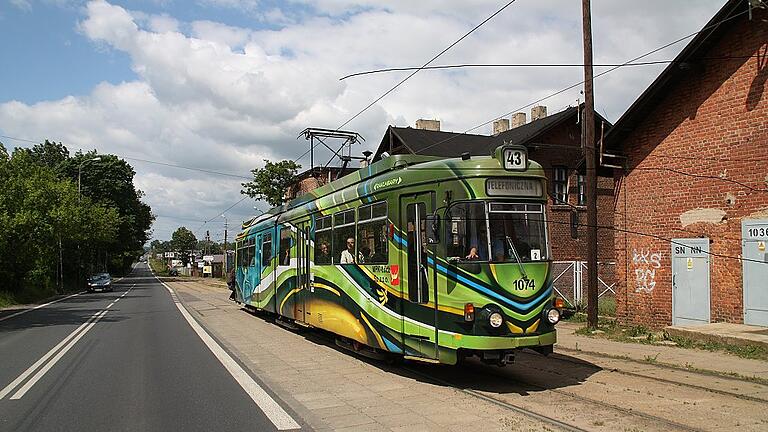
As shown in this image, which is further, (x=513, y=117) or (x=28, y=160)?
(x=513, y=117)

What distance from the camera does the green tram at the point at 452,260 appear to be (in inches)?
356

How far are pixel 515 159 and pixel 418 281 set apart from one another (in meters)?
2.28

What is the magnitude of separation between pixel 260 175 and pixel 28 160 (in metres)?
17.7

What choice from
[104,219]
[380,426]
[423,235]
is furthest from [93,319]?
[104,219]

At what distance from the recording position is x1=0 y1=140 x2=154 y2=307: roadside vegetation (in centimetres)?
3450

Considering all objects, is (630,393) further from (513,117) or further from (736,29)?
(513,117)

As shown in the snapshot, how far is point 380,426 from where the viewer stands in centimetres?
727

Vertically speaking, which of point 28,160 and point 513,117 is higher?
point 513,117

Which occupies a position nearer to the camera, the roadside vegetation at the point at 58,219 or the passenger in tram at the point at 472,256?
the passenger in tram at the point at 472,256

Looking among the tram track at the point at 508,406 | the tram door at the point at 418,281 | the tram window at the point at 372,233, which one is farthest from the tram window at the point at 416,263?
the tram track at the point at 508,406

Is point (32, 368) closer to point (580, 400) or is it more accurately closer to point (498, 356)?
point (498, 356)

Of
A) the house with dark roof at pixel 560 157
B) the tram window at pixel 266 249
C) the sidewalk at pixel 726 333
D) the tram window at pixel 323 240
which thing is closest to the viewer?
the sidewalk at pixel 726 333

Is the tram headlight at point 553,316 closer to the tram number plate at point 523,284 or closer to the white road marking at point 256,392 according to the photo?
the tram number plate at point 523,284

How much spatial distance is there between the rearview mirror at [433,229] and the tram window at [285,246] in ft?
24.8
